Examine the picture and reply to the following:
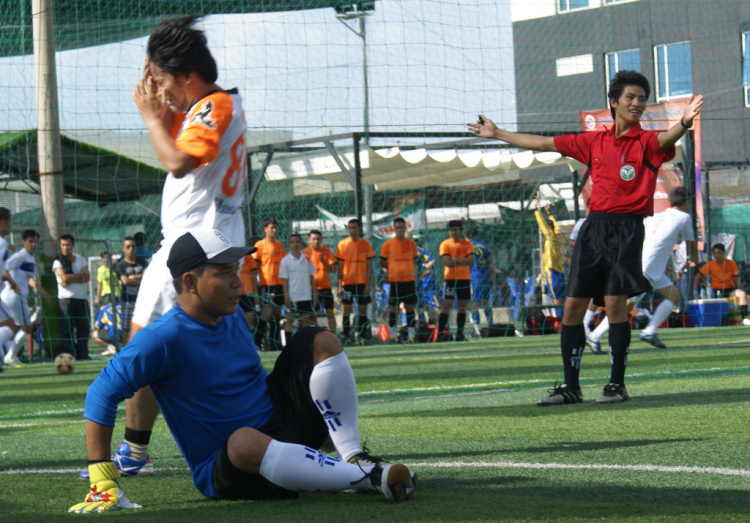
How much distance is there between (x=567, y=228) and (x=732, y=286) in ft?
11.8

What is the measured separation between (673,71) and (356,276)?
5677 millimetres

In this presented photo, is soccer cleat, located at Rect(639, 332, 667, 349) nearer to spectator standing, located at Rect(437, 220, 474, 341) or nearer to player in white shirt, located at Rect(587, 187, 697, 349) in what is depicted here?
player in white shirt, located at Rect(587, 187, 697, 349)

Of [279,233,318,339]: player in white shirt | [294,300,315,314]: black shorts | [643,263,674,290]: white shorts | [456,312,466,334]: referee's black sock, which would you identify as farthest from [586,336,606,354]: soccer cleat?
[294,300,315,314]: black shorts

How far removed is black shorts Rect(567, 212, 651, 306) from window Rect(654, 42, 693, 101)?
5.14m

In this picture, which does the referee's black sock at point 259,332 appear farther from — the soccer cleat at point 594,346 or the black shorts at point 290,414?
the black shorts at point 290,414

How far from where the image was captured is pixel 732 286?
17.5 meters

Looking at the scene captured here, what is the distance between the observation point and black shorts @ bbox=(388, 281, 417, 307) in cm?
1503

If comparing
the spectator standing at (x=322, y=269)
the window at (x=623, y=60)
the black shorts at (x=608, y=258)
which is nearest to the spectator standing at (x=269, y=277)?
the spectator standing at (x=322, y=269)

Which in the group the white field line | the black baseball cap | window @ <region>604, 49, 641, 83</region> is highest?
window @ <region>604, 49, 641, 83</region>

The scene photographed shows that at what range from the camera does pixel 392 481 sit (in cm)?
288

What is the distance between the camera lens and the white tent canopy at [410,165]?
509 inches

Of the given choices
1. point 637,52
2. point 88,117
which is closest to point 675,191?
point 637,52

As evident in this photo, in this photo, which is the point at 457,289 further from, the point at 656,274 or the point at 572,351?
the point at 572,351

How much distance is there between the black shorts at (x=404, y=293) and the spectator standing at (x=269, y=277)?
178 centimetres
